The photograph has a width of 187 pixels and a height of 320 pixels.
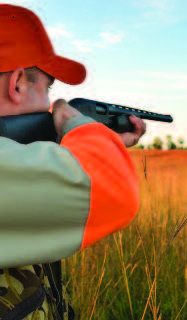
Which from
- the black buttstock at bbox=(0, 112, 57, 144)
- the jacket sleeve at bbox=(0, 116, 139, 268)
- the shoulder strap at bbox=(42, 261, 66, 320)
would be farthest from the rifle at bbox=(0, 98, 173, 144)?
the shoulder strap at bbox=(42, 261, 66, 320)

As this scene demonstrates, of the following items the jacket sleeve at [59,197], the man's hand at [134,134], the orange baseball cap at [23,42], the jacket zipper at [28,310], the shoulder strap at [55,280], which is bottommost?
the shoulder strap at [55,280]

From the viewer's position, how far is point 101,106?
2.06 m

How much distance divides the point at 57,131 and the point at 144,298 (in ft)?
6.21

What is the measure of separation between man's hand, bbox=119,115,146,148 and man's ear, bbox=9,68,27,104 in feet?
1.79

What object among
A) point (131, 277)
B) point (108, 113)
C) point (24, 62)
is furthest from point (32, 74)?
point (131, 277)

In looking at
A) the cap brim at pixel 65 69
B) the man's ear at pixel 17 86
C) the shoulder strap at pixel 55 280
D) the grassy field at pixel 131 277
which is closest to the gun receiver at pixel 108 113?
the cap brim at pixel 65 69

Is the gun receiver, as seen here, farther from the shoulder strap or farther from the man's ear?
the shoulder strap

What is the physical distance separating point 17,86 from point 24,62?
0.11m

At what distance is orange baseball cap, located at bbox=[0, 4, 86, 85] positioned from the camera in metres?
1.51

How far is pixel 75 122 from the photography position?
52.7 inches

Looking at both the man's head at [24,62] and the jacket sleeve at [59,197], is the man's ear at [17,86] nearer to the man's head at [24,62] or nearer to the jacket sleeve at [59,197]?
the man's head at [24,62]

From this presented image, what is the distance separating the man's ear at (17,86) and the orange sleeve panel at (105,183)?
0.29 metres

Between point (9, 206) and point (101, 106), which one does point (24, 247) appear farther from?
point (101, 106)

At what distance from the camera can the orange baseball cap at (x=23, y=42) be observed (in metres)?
1.51
